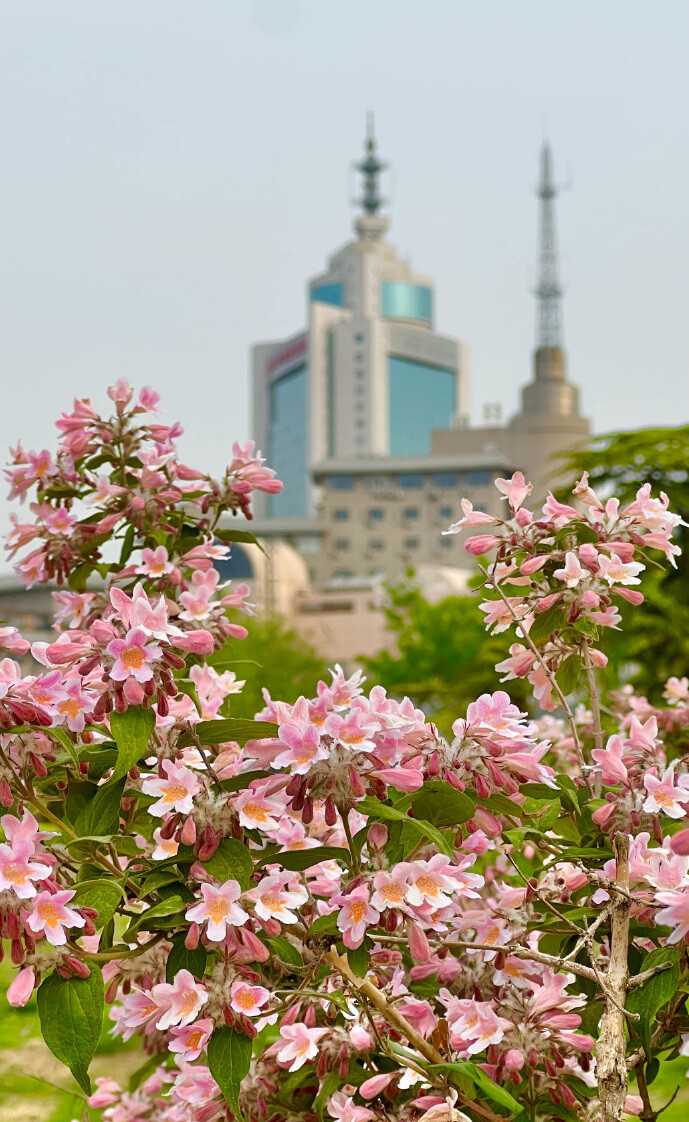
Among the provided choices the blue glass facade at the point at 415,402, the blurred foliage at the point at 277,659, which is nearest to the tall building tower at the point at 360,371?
the blue glass facade at the point at 415,402

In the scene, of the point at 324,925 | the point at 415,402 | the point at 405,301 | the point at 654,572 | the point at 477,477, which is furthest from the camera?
the point at 405,301

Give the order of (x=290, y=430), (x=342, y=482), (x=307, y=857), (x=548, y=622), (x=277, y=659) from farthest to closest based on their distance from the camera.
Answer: (x=290, y=430) < (x=342, y=482) < (x=277, y=659) < (x=548, y=622) < (x=307, y=857)

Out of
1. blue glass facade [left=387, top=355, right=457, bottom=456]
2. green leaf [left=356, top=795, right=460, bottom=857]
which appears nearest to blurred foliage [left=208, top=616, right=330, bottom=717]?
green leaf [left=356, top=795, right=460, bottom=857]

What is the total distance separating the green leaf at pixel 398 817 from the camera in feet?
5.87

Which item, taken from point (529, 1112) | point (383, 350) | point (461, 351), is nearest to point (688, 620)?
point (529, 1112)

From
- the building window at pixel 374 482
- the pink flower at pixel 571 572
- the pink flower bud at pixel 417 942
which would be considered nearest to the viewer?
the pink flower bud at pixel 417 942

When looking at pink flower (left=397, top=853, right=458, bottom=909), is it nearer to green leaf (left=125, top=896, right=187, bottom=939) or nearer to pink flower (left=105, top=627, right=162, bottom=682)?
green leaf (left=125, top=896, right=187, bottom=939)

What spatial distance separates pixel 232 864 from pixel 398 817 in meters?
0.29

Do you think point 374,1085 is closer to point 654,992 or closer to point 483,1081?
point 483,1081

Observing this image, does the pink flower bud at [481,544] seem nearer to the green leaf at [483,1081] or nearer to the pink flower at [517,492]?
the pink flower at [517,492]

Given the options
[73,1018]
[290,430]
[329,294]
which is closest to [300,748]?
[73,1018]

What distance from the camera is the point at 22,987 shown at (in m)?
1.82

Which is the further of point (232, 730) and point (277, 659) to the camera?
point (277, 659)

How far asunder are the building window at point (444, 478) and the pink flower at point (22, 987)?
82.9 meters
